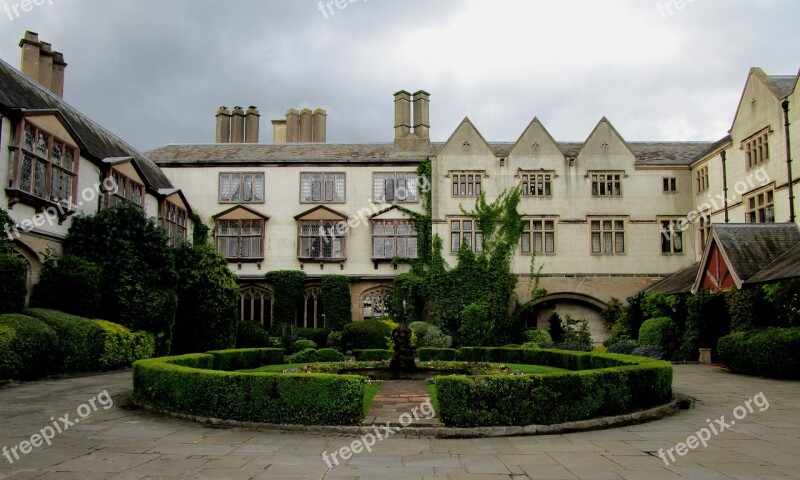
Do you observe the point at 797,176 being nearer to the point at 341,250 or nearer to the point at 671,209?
the point at 671,209

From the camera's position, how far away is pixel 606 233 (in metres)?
33.7

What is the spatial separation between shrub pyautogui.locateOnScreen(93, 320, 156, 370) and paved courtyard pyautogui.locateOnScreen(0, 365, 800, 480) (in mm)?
7824

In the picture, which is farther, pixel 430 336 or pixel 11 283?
pixel 430 336

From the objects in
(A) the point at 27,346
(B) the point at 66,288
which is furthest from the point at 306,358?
(A) the point at 27,346

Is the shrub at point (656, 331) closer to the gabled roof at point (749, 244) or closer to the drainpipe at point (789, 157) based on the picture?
the gabled roof at point (749, 244)

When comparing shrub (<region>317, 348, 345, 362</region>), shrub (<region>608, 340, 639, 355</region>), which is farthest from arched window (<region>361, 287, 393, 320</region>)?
shrub (<region>608, 340, 639, 355</region>)

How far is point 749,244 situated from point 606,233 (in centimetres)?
967

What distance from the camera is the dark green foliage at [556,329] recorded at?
32406mm

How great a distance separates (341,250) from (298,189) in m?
4.39

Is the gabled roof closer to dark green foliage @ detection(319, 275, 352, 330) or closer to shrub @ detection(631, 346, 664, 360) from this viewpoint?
shrub @ detection(631, 346, 664, 360)

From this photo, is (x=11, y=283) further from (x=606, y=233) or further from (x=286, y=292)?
(x=606, y=233)

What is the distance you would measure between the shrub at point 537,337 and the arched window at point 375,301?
25.9 feet

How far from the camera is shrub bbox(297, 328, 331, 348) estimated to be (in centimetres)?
3139

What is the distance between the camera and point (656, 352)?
2347cm
